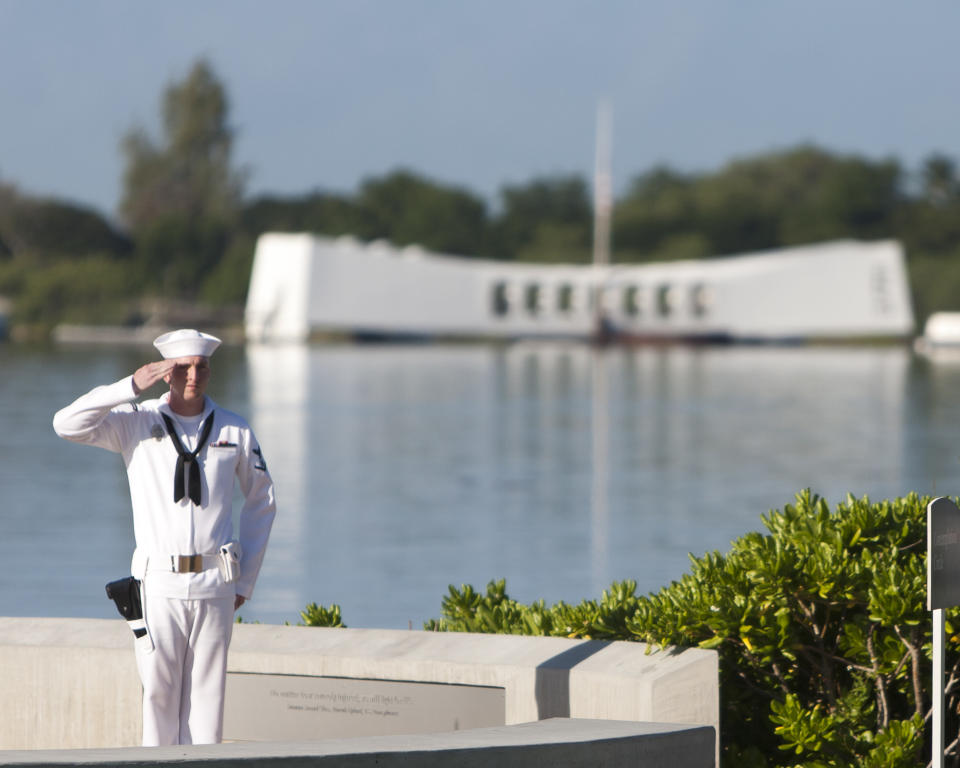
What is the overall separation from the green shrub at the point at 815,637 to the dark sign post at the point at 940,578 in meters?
0.48

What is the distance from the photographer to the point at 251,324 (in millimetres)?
94312

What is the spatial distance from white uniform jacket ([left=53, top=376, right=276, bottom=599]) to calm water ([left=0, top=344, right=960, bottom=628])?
6.32m

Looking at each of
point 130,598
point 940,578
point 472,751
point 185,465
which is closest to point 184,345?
point 185,465

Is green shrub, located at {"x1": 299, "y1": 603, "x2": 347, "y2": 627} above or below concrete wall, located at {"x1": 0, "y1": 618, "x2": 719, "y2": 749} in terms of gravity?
above

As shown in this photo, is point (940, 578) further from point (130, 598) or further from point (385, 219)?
point (385, 219)

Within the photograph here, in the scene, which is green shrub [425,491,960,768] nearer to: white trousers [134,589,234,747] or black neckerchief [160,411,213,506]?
white trousers [134,589,234,747]

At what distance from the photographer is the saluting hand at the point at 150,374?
179 inches

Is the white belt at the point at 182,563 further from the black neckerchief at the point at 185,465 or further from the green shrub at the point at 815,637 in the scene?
the green shrub at the point at 815,637

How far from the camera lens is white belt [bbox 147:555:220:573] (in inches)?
185

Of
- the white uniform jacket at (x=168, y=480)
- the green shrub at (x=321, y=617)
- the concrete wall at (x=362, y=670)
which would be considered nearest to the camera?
the white uniform jacket at (x=168, y=480)

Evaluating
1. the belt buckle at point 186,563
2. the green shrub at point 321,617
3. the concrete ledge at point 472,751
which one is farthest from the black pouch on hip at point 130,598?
the green shrub at point 321,617

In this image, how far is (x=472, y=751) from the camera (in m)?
4.09

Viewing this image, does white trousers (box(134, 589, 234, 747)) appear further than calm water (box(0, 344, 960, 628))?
No

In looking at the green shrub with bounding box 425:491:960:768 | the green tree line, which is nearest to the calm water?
the green shrub with bounding box 425:491:960:768
